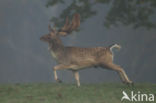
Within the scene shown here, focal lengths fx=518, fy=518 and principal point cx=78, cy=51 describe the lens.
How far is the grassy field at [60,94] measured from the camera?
12.9 m

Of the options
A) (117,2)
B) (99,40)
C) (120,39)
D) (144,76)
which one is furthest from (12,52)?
(117,2)

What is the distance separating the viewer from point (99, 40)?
2126 inches

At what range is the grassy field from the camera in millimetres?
12883

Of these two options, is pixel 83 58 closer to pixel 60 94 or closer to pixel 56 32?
pixel 56 32

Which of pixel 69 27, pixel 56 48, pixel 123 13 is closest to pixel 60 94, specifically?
pixel 56 48

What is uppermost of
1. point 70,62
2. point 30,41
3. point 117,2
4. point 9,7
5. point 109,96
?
point 9,7

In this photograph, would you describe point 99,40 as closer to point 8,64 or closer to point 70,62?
point 8,64

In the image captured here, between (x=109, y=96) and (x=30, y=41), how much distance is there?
4936 centimetres

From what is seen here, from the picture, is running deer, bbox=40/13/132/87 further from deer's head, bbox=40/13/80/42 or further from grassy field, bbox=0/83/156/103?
grassy field, bbox=0/83/156/103

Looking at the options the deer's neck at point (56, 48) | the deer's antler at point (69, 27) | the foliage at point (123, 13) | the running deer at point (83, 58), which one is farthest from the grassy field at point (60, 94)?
the foliage at point (123, 13)

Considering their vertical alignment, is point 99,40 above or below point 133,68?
above

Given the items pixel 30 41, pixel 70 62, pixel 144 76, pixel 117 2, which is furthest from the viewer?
pixel 30 41

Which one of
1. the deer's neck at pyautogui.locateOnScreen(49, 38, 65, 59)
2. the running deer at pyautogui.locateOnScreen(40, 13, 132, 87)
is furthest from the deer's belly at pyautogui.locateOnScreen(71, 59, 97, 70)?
the deer's neck at pyautogui.locateOnScreen(49, 38, 65, 59)

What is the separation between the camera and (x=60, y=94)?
13781 millimetres
